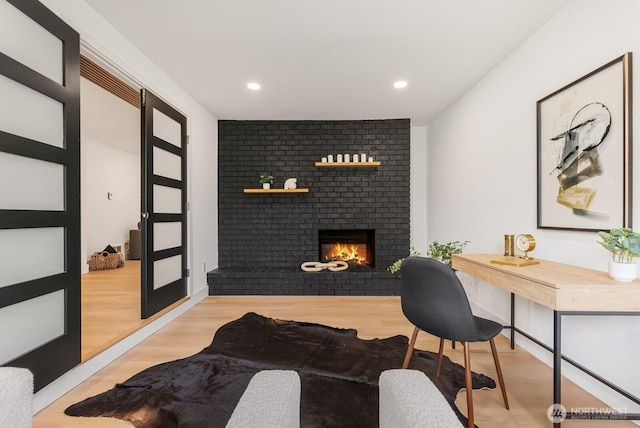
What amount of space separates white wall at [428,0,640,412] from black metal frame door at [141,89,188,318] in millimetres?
3223

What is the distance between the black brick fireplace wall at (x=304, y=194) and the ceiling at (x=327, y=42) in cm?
85

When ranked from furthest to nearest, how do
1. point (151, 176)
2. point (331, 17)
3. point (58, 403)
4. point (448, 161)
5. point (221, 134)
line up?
point (221, 134) → point (448, 161) → point (151, 176) → point (331, 17) → point (58, 403)

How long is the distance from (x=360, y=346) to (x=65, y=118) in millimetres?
2578

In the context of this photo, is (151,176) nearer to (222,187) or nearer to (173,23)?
(173,23)

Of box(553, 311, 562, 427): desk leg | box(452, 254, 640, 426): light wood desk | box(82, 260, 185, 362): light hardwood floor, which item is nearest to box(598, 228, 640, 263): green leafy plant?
box(452, 254, 640, 426): light wood desk

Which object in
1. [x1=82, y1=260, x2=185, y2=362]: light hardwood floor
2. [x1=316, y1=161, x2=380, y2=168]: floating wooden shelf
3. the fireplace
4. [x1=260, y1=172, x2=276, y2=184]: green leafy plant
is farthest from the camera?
the fireplace

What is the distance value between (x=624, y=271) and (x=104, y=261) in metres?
6.47

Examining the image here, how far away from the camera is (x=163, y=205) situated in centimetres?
293

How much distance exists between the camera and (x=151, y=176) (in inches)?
107

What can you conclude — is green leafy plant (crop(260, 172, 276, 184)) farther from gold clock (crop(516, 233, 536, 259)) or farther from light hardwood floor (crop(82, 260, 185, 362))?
gold clock (crop(516, 233, 536, 259))

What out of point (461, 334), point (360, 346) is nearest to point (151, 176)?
point (360, 346)

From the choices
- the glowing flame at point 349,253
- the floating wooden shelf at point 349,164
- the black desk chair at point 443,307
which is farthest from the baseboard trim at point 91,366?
the floating wooden shelf at point 349,164

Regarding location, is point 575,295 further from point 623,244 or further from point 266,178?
point 266,178

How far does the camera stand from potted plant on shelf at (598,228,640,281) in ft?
4.37
